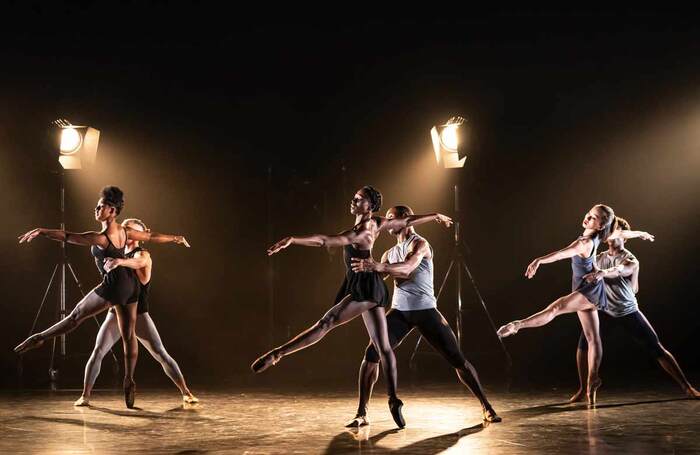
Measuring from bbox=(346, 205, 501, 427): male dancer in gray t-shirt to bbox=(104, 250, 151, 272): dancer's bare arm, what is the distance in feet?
6.40

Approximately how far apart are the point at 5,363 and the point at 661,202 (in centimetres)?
743

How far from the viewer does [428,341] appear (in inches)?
216

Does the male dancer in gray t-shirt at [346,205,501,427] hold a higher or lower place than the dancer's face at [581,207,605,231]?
lower

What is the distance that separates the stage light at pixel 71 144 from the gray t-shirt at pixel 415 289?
174 inches

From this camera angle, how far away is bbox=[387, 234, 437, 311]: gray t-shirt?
560 centimetres

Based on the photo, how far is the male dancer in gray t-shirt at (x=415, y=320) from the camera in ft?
18.1

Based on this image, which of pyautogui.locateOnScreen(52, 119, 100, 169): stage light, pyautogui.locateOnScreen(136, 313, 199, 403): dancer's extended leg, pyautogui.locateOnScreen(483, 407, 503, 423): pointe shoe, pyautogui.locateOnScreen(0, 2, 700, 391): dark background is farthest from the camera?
pyautogui.locateOnScreen(0, 2, 700, 391): dark background

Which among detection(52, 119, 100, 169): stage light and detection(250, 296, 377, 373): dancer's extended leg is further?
detection(52, 119, 100, 169): stage light

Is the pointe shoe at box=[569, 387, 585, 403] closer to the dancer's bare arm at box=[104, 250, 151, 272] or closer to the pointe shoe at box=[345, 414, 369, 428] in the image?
the pointe shoe at box=[345, 414, 369, 428]

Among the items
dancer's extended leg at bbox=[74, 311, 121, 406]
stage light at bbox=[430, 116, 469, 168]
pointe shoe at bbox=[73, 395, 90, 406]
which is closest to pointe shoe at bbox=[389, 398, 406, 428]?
dancer's extended leg at bbox=[74, 311, 121, 406]

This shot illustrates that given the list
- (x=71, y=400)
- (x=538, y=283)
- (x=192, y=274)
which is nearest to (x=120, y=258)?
(x=71, y=400)

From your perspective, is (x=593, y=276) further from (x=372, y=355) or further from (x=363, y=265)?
(x=363, y=265)

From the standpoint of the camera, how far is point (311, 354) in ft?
33.2

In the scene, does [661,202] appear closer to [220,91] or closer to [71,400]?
[220,91]
